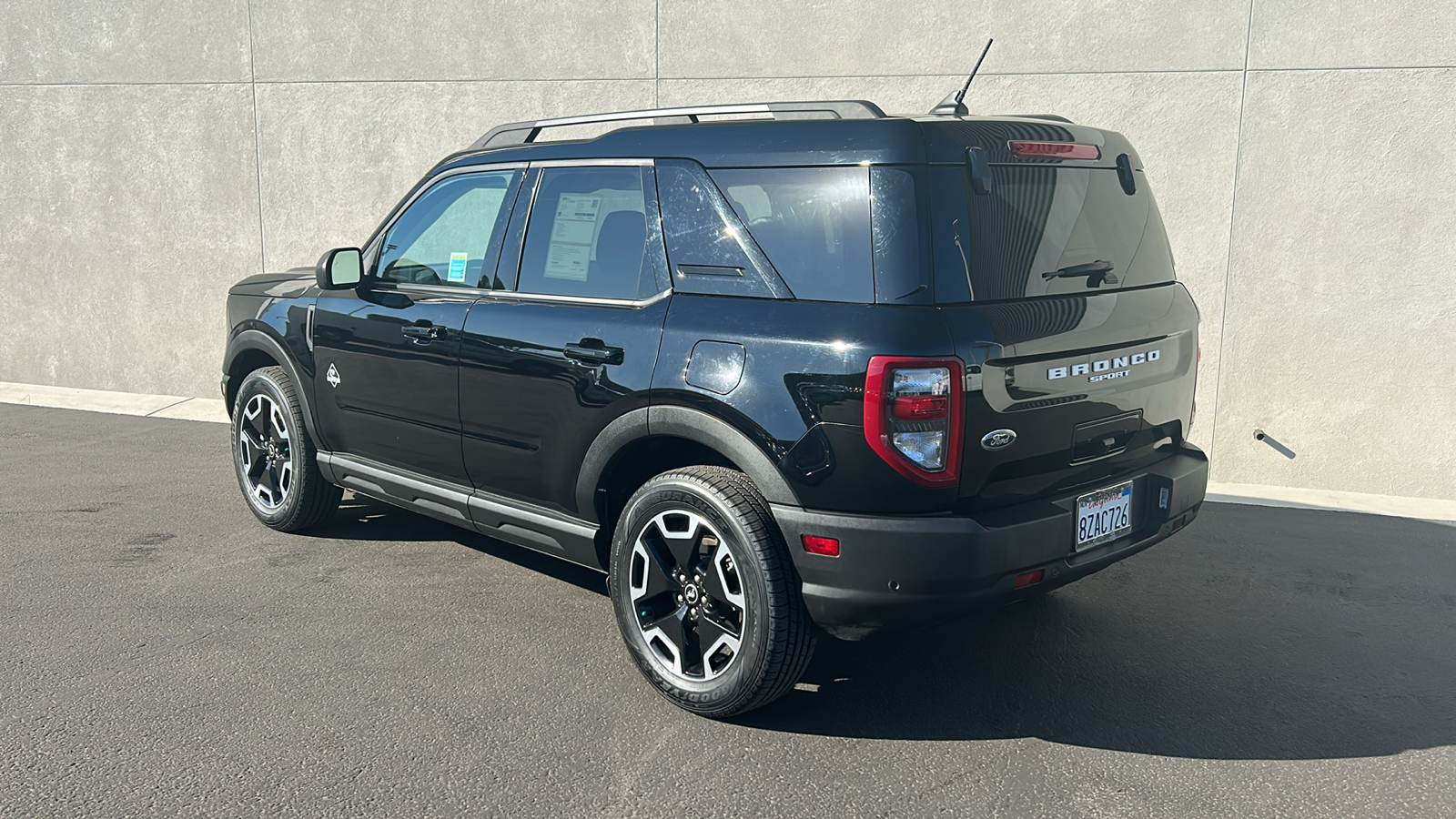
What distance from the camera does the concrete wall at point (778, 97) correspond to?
661cm

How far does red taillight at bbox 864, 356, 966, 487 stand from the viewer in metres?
3.19

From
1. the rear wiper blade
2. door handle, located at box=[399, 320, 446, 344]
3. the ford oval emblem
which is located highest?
the rear wiper blade

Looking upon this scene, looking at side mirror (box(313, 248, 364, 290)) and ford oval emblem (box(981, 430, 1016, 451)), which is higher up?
side mirror (box(313, 248, 364, 290))

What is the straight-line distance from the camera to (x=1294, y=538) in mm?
5875

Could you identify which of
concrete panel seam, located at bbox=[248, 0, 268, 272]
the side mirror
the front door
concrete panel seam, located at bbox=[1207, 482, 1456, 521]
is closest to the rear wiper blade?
the front door

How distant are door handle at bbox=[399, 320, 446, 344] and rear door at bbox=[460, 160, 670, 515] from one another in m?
0.19

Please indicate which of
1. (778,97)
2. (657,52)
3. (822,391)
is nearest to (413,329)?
(822,391)

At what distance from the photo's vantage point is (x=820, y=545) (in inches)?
132

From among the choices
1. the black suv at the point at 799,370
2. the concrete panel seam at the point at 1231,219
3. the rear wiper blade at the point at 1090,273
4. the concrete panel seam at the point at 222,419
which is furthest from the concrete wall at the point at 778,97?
the rear wiper blade at the point at 1090,273

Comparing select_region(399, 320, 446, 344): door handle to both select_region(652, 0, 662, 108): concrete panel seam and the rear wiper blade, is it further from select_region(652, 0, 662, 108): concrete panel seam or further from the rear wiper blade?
select_region(652, 0, 662, 108): concrete panel seam

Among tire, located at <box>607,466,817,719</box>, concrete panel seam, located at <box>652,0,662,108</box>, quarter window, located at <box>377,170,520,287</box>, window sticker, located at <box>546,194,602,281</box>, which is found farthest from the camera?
concrete panel seam, located at <box>652,0,662,108</box>

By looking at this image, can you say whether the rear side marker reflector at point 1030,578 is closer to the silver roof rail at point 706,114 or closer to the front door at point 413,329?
the silver roof rail at point 706,114

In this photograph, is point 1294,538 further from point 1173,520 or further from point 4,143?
point 4,143

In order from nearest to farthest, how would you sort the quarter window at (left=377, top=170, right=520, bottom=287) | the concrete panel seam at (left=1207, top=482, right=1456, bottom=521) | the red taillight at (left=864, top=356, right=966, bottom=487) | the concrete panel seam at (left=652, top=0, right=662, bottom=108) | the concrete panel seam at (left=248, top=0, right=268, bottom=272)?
the red taillight at (left=864, top=356, right=966, bottom=487) < the quarter window at (left=377, top=170, right=520, bottom=287) < the concrete panel seam at (left=1207, top=482, right=1456, bottom=521) < the concrete panel seam at (left=652, top=0, right=662, bottom=108) < the concrete panel seam at (left=248, top=0, right=268, bottom=272)
